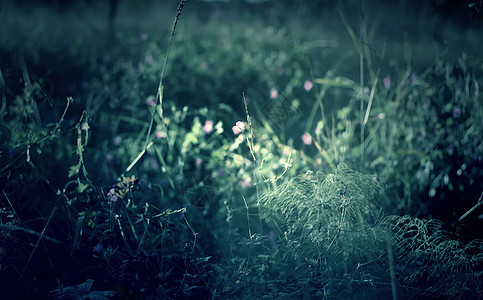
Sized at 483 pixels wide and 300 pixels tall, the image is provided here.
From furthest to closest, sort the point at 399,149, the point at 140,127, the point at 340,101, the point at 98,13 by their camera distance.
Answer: the point at 98,13
the point at 340,101
the point at 140,127
the point at 399,149

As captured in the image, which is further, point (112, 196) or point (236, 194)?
point (236, 194)

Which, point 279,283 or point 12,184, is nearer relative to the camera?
point 279,283

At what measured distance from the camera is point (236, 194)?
2135mm

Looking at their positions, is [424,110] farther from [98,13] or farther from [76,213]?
[98,13]

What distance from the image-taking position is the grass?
4.69 ft

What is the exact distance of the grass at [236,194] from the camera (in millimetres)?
1429

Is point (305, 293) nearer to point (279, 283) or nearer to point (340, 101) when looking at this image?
point (279, 283)

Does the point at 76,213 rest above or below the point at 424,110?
below

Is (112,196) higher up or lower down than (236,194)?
higher up

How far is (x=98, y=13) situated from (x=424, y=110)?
29.0ft

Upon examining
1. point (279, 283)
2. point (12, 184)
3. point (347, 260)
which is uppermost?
point (12, 184)

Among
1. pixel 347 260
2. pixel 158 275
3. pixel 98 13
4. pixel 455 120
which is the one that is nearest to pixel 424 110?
pixel 455 120

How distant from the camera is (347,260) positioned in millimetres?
1465

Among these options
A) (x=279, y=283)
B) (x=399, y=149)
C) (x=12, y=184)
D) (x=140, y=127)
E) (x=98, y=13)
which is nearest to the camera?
(x=279, y=283)
